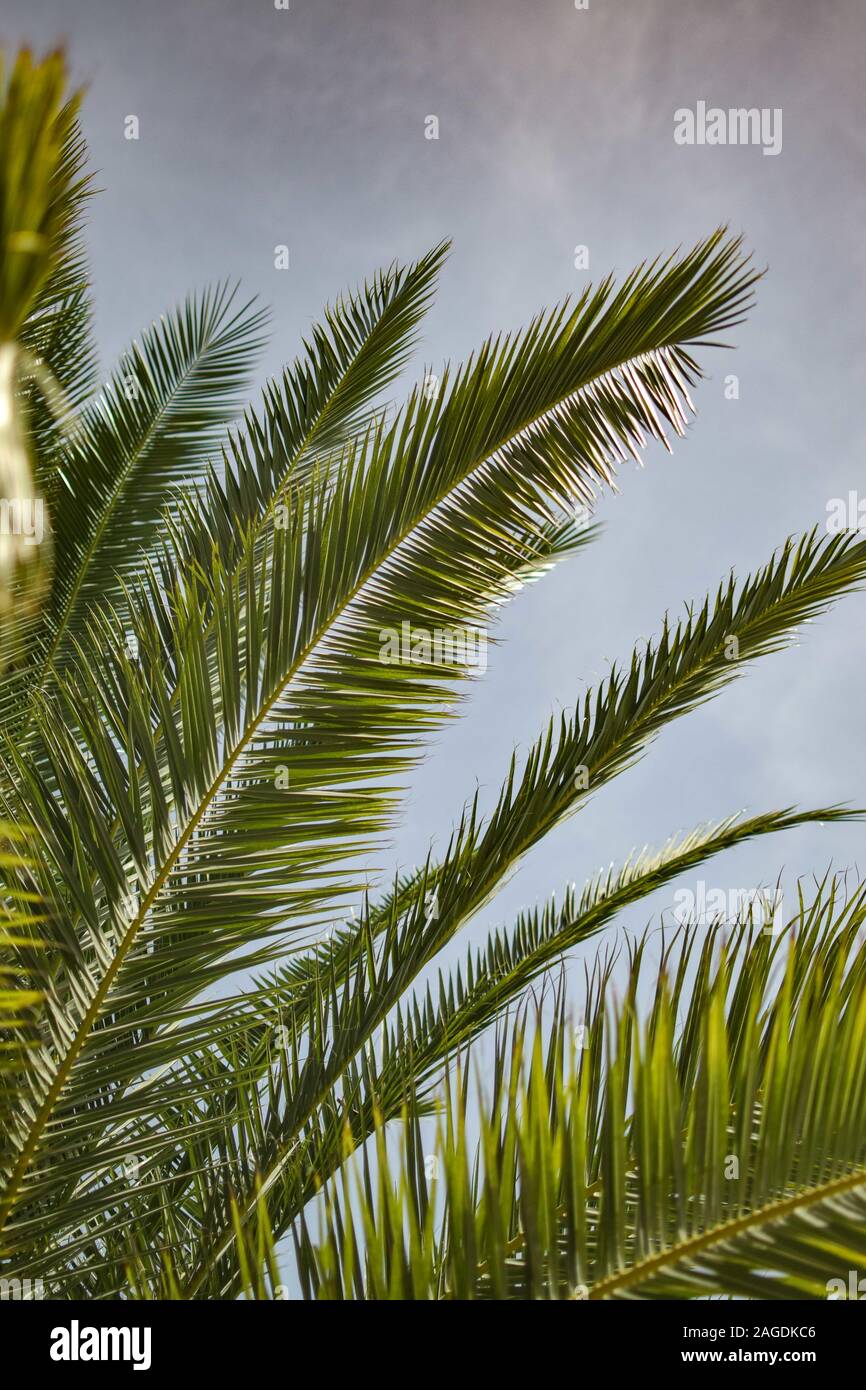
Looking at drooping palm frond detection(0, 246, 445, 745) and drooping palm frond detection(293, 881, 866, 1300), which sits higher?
drooping palm frond detection(0, 246, 445, 745)

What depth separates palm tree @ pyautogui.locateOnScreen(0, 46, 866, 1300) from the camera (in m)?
1.26

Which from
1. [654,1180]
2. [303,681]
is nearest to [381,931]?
[303,681]

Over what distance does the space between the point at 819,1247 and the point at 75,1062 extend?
1.44 m

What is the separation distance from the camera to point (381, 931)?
3.61 meters

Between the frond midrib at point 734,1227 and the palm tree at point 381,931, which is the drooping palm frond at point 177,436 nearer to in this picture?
the palm tree at point 381,931

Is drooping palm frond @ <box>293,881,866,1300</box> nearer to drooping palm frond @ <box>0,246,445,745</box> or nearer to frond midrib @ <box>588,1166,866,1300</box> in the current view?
frond midrib @ <box>588,1166,866,1300</box>

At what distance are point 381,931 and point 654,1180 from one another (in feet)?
7.99

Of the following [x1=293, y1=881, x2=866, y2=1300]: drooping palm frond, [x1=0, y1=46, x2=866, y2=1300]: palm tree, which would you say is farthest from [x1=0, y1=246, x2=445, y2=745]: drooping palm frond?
[x1=293, y1=881, x2=866, y2=1300]: drooping palm frond

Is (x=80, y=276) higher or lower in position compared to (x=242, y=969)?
higher

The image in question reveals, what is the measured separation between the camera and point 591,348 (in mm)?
2738

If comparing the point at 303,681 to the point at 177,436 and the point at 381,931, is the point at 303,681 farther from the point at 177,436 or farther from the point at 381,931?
the point at 177,436
